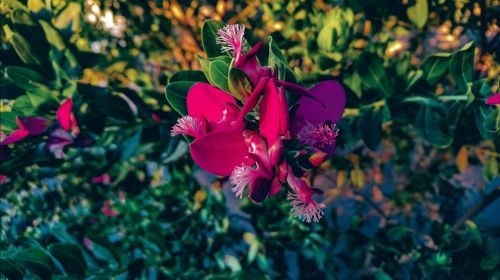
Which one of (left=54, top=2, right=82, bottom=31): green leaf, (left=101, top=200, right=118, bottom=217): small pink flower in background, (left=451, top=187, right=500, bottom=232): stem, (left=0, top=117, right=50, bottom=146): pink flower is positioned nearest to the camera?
(left=0, top=117, right=50, bottom=146): pink flower

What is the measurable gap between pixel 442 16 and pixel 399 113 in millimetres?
784

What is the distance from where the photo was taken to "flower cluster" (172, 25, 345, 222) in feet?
1.85

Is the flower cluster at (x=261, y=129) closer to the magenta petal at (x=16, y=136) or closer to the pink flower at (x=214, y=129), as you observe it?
the pink flower at (x=214, y=129)

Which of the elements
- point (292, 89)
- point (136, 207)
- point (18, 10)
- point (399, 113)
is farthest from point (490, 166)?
point (18, 10)

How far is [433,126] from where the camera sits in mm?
1075

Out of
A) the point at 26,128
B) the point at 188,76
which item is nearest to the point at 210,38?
the point at 188,76

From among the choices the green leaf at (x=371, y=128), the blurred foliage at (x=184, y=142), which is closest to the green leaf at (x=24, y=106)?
the blurred foliage at (x=184, y=142)

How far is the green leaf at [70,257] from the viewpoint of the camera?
1178mm

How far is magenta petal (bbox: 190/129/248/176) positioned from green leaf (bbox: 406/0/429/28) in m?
1.06

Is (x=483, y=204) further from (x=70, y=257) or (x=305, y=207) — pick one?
(x=70, y=257)

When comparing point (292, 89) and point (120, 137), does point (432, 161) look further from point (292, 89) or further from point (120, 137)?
point (292, 89)

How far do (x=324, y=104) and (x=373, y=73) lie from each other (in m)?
0.53

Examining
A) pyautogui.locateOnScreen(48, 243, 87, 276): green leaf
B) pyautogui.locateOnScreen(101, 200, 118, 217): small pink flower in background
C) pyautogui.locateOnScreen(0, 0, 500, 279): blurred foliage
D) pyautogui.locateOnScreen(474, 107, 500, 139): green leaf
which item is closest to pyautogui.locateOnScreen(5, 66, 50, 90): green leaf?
pyautogui.locateOnScreen(0, 0, 500, 279): blurred foliage

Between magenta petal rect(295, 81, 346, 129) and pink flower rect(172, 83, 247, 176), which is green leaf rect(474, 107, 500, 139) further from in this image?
pink flower rect(172, 83, 247, 176)
